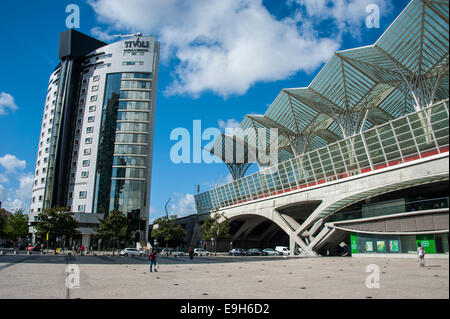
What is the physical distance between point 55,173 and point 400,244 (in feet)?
349

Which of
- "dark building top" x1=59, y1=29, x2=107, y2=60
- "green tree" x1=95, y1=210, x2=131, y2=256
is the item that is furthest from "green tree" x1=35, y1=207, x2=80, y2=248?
"dark building top" x1=59, y1=29, x2=107, y2=60

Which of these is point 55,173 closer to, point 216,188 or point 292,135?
point 216,188

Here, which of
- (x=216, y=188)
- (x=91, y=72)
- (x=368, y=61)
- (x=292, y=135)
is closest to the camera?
(x=368, y=61)

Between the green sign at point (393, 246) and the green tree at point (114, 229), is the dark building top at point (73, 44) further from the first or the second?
the green sign at point (393, 246)

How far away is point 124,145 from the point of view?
95938mm

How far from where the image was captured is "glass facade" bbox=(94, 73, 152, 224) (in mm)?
92562

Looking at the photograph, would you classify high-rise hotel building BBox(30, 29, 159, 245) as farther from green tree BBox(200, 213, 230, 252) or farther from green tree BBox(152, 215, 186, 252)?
green tree BBox(200, 213, 230, 252)

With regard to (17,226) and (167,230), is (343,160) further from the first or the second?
(17,226)

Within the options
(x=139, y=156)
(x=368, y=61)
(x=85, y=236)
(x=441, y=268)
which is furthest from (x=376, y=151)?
(x=85, y=236)

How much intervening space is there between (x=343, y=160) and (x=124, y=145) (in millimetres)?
63954

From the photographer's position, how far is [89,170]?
9744cm

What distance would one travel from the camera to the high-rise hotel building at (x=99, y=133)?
93625 mm

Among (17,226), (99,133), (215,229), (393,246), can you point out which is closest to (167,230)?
(215,229)

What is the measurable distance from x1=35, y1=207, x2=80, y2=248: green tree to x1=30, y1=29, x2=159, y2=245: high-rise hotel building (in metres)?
23.2
